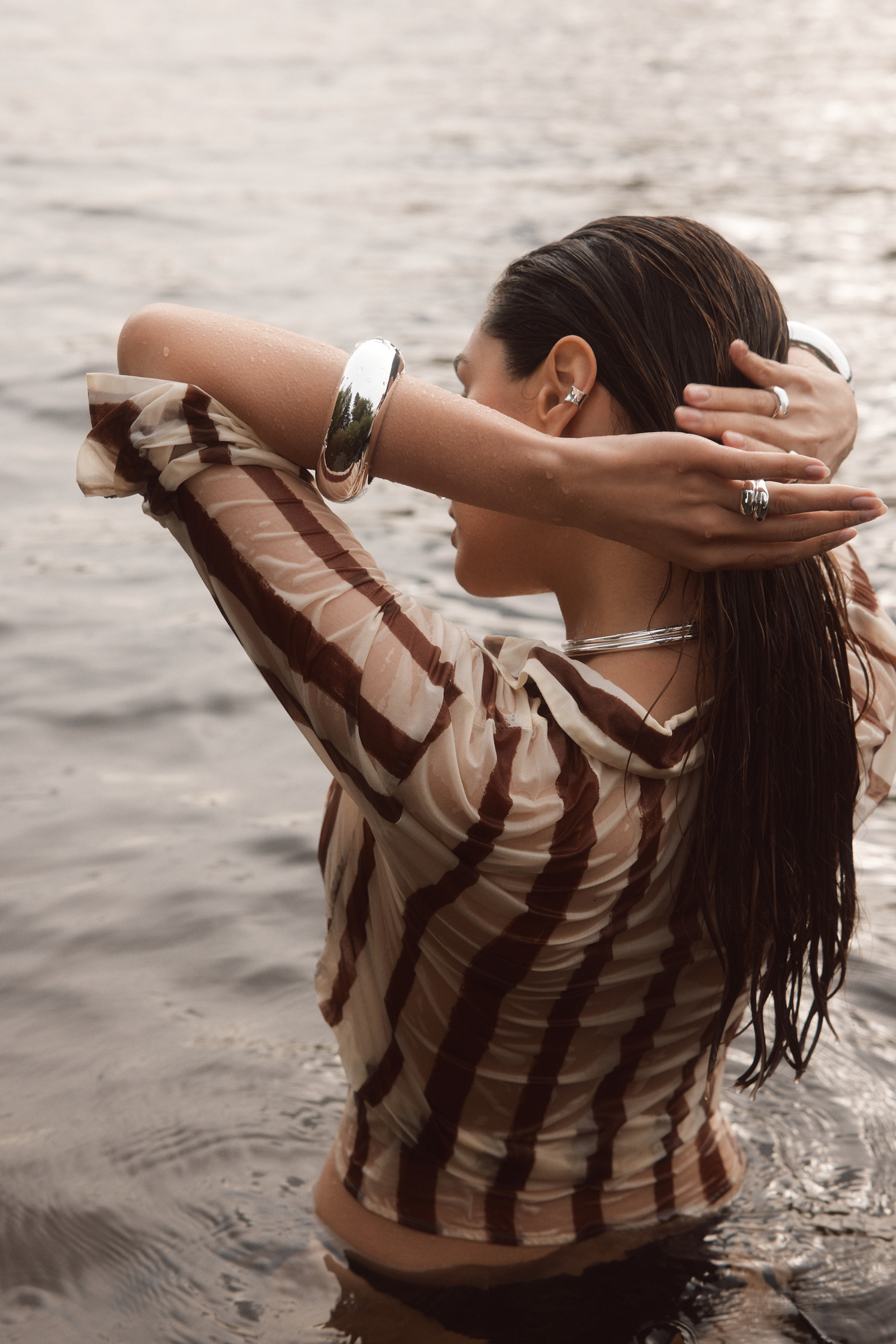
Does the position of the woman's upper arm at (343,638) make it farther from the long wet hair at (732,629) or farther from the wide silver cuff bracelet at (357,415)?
the long wet hair at (732,629)

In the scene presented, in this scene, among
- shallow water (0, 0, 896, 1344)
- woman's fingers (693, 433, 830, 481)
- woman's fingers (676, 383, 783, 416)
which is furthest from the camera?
shallow water (0, 0, 896, 1344)

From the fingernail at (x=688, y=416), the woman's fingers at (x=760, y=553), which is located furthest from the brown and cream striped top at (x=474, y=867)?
the fingernail at (x=688, y=416)

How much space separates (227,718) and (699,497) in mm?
2948

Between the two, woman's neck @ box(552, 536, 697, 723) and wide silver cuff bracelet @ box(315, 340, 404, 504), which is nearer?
wide silver cuff bracelet @ box(315, 340, 404, 504)

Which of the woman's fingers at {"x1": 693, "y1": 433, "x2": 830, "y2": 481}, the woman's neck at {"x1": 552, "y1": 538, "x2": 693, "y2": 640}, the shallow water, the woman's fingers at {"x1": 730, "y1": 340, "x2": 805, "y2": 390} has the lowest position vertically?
the shallow water

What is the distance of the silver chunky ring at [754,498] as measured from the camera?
54.1 inches

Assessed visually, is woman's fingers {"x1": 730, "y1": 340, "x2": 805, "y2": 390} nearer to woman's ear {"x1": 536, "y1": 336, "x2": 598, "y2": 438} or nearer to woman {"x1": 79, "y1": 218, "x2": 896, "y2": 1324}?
woman {"x1": 79, "y1": 218, "x2": 896, "y2": 1324}

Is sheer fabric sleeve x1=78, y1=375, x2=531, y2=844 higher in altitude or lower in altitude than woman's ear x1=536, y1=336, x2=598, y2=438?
lower

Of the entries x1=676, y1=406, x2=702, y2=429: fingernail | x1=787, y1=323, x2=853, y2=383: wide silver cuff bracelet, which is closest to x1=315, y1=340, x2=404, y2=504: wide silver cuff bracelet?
x1=676, y1=406, x2=702, y2=429: fingernail

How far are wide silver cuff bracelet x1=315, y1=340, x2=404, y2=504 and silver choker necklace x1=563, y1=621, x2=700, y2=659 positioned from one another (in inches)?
14.3

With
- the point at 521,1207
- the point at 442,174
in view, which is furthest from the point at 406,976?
the point at 442,174

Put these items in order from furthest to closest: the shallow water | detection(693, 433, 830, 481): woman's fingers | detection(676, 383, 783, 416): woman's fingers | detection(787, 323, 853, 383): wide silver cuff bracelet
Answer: the shallow water < detection(787, 323, 853, 383): wide silver cuff bracelet < detection(676, 383, 783, 416): woman's fingers < detection(693, 433, 830, 481): woman's fingers

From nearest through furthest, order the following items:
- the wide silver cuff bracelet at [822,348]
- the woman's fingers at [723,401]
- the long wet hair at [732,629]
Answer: the woman's fingers at [723,401] < the long wet hair at [732,629] < the wide silver cuff bracelet at [822,348]

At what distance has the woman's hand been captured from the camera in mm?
1364
